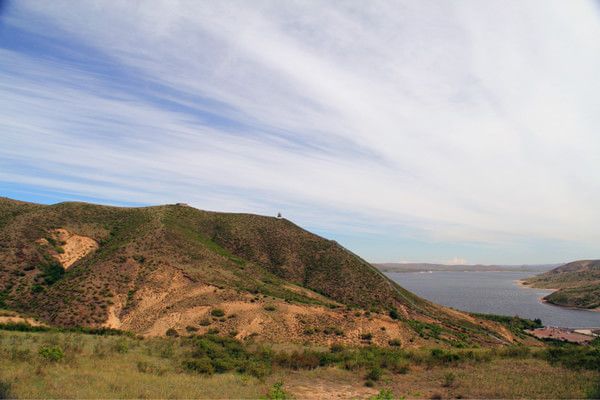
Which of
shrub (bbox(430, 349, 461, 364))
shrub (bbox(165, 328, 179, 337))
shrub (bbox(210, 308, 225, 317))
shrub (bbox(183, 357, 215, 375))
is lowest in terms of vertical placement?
shrub (bbox(165, 328, 179, 337))

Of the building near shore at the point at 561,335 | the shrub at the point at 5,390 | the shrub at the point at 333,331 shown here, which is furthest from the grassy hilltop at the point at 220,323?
the building near shore at the point at 561,335

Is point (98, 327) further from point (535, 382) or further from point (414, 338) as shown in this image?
point (535, 382)

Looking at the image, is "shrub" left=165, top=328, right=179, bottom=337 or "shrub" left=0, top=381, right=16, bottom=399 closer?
"shrub" left=0, top=381, right=16, bottom=399

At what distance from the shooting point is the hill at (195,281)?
37.7 meters

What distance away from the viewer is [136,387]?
47.9ft

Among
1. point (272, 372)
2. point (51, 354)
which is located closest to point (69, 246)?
point (51, 354)

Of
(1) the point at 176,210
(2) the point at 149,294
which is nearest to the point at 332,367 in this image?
(2) the point at 149,294

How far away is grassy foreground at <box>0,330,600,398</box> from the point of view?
48.3 feet

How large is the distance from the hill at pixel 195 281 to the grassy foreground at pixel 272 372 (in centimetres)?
1240

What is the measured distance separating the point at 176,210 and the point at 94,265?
29.0m

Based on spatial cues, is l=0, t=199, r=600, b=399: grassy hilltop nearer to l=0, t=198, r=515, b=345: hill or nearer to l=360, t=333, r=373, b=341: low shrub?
l=0, t=198, r=515, b=345: hill

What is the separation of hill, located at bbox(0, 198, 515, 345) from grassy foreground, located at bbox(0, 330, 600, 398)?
12395mm

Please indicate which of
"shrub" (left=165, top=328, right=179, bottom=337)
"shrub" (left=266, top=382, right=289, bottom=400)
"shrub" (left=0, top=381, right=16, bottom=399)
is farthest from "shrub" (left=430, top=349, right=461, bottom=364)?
"shrub" (left=165, top=328, right=179, bottom=337)

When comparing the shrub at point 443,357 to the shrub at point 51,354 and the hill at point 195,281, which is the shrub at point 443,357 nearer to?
the hill at point 195,281
